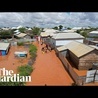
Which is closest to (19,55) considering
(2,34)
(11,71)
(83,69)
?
(11,71)

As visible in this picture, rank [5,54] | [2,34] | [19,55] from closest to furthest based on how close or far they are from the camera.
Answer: [19,55], [5,54], [2,34]

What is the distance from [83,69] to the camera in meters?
10.5

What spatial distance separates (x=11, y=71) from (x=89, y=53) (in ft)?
16.5
